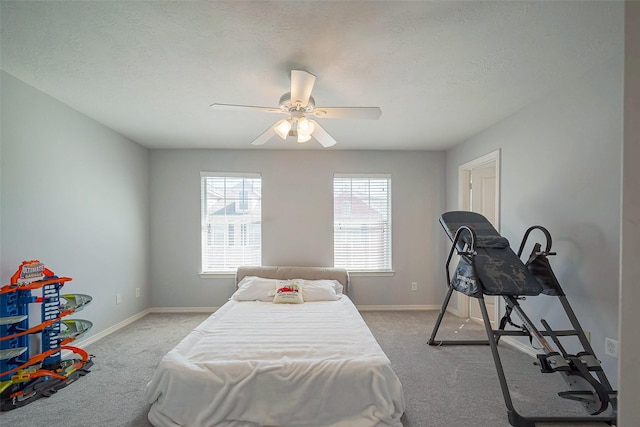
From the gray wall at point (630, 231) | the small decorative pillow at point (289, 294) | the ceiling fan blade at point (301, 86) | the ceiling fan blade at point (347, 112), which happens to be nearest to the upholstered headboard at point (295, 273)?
the small decorative pillow at point (289, 294)

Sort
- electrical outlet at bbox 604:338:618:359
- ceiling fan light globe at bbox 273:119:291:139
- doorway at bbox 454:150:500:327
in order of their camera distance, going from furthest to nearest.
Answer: doorway at bbox 454:150:500:327 → ceiling fan light globe at bbox 273:119:291:139 → electrical outlet at bbox 604:338:618:359

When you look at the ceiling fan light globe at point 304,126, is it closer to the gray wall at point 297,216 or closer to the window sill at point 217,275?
the gray wall at point 297,216

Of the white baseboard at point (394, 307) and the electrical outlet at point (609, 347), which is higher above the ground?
the electrical outlet at point (609, 347)

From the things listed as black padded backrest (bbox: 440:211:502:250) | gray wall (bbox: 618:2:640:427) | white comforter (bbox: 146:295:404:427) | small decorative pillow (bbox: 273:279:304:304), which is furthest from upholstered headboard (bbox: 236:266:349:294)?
gray wall (bbox: 618:2:640:427)

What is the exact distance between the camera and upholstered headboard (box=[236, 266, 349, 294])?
13.4ft

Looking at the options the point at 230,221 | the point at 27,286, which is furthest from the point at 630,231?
the point at 230,221

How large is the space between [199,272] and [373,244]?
276 cm

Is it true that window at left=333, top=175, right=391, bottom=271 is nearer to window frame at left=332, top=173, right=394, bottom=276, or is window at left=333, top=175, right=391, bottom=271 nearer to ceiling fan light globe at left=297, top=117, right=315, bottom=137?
window frame at left=332, top=173, right=394, bottom=276

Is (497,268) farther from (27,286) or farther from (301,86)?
(27,286)

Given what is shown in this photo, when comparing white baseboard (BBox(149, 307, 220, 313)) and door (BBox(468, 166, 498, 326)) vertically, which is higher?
door (BBox(468, 166, 498, 326))

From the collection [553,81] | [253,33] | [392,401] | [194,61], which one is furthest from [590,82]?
[194,61]

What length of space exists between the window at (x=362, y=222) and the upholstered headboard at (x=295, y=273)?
335 mm

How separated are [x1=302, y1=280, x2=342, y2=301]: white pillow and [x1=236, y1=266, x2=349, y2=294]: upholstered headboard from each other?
30cm

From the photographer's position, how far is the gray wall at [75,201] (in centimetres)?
233
